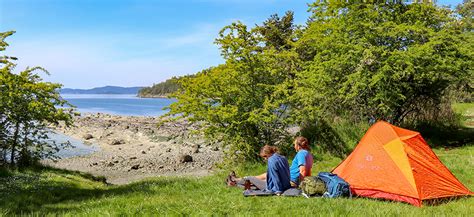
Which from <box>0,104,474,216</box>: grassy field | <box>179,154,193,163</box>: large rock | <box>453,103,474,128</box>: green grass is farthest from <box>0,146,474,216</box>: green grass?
<box>453,103,474,128</box>: green grass

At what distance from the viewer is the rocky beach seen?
23125mm

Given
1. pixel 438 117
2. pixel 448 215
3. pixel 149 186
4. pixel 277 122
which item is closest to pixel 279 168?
pixel 448 215

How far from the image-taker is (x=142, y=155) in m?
29.5

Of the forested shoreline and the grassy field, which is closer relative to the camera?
the grassy field

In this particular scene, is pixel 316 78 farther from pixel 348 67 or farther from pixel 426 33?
pixel 426 33

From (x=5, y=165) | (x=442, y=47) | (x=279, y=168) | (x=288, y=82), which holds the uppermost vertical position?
(x=442, y=47)

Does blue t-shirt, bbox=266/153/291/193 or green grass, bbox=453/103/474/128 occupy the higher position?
green grass, bbox=453/103/474/128

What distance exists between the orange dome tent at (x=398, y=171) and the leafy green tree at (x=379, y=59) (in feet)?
20.0

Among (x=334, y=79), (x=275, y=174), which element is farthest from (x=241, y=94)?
(x=275, y=174)

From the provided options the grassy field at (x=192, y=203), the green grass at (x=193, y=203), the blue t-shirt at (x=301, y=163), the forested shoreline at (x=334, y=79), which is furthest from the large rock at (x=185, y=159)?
the blue t-shirt at (x=301, y=163)

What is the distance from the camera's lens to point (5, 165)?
618 inches

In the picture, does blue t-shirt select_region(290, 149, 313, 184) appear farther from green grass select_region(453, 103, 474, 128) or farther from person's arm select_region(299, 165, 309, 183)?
green grass select_region(453, 103, 474, 128)

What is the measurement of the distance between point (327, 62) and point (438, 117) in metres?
8.23

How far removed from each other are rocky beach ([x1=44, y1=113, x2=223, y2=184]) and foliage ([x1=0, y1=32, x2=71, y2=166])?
2.79 meters
